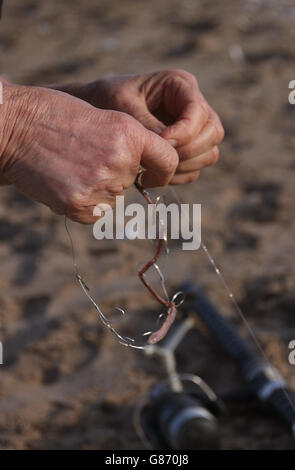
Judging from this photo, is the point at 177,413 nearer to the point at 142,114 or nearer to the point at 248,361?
the point at 248,361

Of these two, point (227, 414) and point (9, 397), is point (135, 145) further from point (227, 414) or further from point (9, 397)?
point (9, 397)

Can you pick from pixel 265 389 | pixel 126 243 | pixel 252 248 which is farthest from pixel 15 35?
pixel 265 389

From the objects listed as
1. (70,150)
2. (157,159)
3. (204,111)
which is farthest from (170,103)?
(70,150)

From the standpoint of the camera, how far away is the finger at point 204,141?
5.24ft

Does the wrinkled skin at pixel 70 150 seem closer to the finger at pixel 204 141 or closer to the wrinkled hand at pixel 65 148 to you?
the wrinkled hand at pixel 65 148

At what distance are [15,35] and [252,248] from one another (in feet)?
10.3

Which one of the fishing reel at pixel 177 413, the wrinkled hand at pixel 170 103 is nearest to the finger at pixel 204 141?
the wrinkled hand at pixel 170 103

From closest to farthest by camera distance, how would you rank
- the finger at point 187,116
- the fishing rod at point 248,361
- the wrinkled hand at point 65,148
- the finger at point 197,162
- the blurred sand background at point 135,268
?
the wrinkled hand at point 65,148 → the finger at point 187,116 → the finger at point 197,162 → the fishing rod at point 248,361 → the blurred sand background at point 135,268

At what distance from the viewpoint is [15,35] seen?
4.98 m

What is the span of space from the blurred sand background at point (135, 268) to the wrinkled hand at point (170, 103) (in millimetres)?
752

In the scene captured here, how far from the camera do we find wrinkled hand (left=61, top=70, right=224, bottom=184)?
1.59 metres

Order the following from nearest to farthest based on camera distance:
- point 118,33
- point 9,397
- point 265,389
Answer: point 265,389 → point 9,397 → point 118,33

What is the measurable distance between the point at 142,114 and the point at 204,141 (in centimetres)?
17

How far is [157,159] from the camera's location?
1.30m
